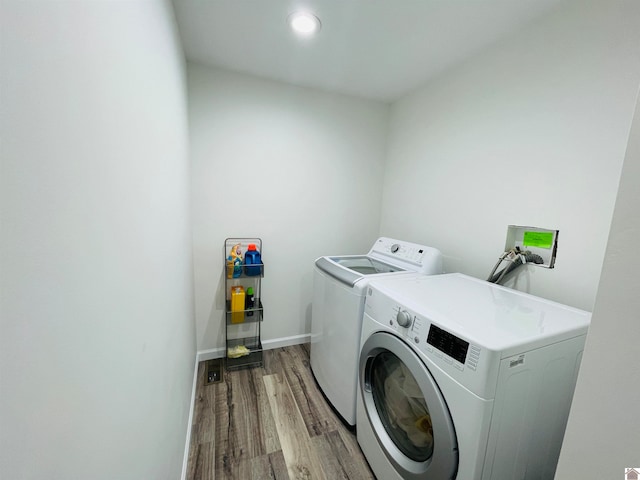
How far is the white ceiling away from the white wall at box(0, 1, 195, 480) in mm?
728

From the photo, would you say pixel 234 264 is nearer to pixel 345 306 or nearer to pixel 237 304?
pixel 237 304

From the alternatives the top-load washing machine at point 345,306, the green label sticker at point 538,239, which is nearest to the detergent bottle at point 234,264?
the top-load washing machine at point 345,306

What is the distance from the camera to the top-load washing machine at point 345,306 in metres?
1.35

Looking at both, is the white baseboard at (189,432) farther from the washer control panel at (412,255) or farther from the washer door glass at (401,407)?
the washer control panel at (412,255)

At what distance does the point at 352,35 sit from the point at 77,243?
1.61 m

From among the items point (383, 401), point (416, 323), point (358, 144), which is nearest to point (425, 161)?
point (358, 144)

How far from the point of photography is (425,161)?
1.91 m

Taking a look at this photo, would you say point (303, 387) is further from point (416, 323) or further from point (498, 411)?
point (498, 411)

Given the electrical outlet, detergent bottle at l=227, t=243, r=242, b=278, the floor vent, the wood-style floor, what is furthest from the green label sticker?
the floor vent

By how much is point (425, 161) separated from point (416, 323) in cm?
139

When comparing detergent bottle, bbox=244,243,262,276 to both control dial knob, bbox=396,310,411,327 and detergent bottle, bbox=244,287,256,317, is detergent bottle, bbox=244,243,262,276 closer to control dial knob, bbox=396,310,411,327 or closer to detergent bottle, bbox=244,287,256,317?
detergent bottle, bbox=244,287,256,317

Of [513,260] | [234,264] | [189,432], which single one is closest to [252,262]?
[234,264]

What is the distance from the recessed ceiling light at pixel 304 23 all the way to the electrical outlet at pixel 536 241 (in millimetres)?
1485

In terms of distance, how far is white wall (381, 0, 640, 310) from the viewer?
3.35ft
